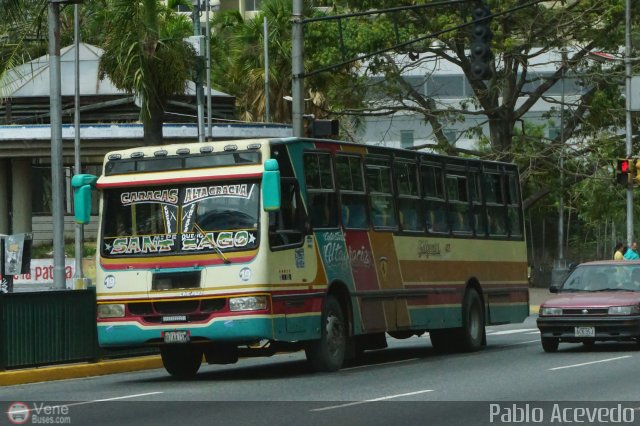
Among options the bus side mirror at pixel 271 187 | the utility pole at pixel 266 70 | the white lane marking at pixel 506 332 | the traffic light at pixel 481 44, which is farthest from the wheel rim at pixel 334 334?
the utility pole at pixel 266 70

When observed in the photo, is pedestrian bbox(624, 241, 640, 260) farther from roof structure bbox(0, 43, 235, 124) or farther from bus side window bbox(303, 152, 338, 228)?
bus side window bbox(303, 152, 338, 228)

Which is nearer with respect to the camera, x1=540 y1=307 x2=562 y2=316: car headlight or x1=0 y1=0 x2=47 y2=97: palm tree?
x1=0 y1=0 x2=47 y2=97: palm tree

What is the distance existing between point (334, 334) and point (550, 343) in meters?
4.91

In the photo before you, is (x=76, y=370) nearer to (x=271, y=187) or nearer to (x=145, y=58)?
(x=271, y=187)

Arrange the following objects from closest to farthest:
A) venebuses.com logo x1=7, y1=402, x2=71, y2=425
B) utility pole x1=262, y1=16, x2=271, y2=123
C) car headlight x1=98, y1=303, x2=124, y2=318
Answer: venebuses.com logo x1=7, y1=402, x2=71, y2=425, car headlight x1=98, y1=303, x2=124, y2=318, utility pole x1=262, y1=16, x2=271, y2=123

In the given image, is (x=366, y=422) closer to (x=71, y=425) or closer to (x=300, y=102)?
(x=71, y=425)

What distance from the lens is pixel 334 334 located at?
764 inches

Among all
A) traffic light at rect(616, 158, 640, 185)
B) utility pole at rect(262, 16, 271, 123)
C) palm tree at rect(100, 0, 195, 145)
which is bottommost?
traffic light at rect(616, 158, 640, 185)

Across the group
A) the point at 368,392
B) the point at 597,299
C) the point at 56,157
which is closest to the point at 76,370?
the point at 56,157

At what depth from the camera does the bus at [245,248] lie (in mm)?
18062

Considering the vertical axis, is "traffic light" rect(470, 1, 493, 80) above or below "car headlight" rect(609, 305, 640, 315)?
above

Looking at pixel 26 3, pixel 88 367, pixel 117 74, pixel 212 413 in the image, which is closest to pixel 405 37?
pixel 117 74

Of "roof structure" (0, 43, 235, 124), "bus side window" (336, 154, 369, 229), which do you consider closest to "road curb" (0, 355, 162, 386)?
"bus side window" (336, 154, 369, 229)

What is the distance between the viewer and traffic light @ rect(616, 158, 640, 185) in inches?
1532
